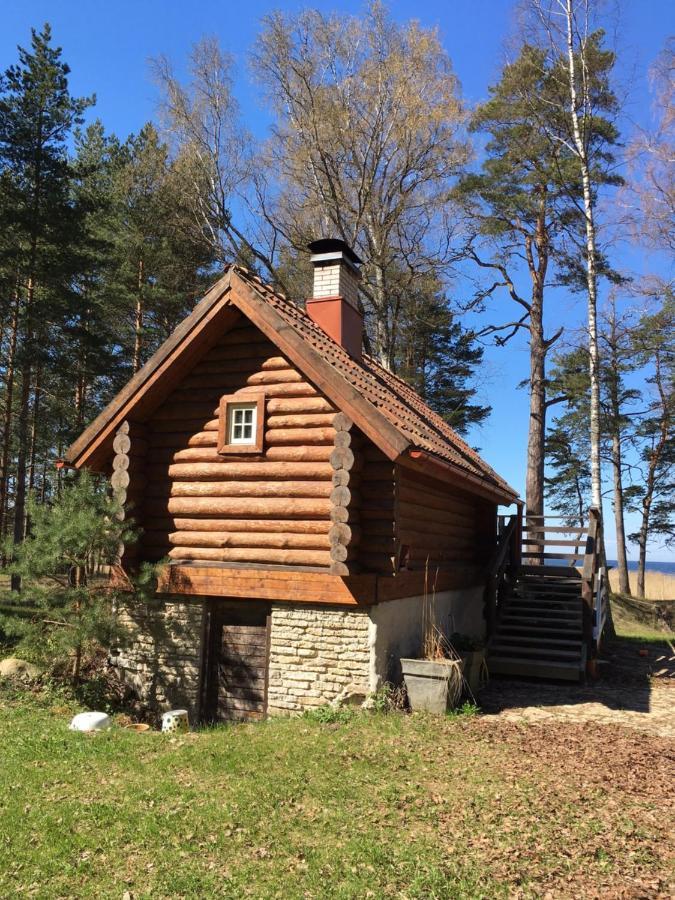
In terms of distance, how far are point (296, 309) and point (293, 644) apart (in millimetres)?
5962

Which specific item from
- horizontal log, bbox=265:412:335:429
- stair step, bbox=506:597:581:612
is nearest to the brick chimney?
horizontal log, bbox=265:412:335:429

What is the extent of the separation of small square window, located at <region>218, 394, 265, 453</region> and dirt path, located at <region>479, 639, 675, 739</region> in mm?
5197

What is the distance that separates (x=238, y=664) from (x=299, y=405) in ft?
12.9

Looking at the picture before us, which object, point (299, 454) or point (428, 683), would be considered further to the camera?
point (299, 454)

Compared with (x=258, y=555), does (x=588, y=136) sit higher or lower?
higher

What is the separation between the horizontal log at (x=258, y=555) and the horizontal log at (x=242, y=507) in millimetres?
512

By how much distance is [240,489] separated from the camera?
10.0 meters

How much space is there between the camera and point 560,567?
53.5 ft

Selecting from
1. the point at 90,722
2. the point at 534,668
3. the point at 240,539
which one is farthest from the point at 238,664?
the point at 534,668

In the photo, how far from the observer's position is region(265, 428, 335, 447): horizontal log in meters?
9.49

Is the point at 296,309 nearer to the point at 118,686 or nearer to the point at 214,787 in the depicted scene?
the point at 118,686

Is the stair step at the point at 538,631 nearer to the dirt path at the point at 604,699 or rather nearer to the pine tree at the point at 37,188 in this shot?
the dirt path at the point at 604,699

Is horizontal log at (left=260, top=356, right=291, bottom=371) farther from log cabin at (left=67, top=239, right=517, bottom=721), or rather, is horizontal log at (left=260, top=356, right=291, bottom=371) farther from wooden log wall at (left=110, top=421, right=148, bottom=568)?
wooden log wall at (left=110, top=421, right=148, bottom=568)

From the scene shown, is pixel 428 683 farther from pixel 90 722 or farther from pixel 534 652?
pixel 90 722
